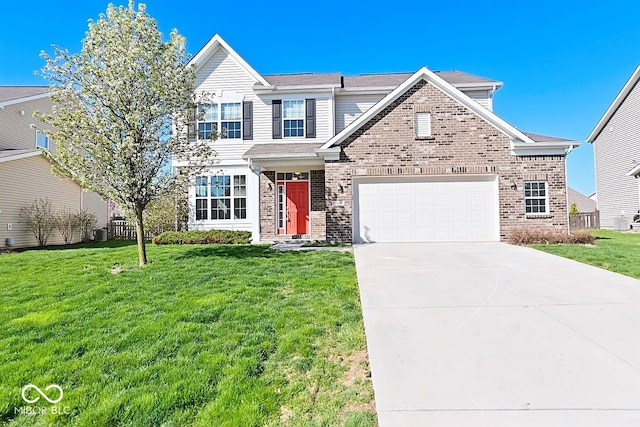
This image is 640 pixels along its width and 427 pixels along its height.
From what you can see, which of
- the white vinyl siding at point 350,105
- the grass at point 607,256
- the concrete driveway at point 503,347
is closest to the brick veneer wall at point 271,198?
the white vinyl siding at point 350,105

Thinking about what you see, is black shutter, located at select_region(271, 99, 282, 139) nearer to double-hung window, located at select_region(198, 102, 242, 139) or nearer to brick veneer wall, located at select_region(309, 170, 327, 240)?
double-hung window, located at select_region(198, 102, 242, 139)

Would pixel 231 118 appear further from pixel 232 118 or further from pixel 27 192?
pixel 27 192

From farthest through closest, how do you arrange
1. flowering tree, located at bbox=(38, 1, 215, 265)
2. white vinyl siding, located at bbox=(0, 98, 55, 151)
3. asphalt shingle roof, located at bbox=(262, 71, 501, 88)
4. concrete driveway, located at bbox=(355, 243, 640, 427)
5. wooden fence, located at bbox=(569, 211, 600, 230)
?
wooden fence, located at bbox=(569, 211, 600, 230)
white vinyl siding, located at bbox=(0, 98, 55, 151)
asphalt shingle roof, located at bbox=(262, 71, 501, 88)
flowering tree, located at bbox=(38, 1, 215, 265)
concrete driveway, located at bbox=(355, 243, 640, 427)

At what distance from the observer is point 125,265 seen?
877 cm

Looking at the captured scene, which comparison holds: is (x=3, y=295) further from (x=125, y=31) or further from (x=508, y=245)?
(x=508, y=245)

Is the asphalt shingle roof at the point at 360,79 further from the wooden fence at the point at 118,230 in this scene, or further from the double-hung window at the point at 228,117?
the wooden fence at the point at 118,230

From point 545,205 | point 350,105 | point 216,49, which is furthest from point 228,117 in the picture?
point 545,205

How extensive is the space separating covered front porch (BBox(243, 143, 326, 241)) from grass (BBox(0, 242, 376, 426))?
748cm

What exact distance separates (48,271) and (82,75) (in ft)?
15.1

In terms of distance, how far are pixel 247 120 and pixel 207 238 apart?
18.3ft

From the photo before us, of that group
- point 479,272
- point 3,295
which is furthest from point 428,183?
point 3,295

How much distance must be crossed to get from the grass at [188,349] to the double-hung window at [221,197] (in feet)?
26.3

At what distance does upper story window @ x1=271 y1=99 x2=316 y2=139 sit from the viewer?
51.0 feet

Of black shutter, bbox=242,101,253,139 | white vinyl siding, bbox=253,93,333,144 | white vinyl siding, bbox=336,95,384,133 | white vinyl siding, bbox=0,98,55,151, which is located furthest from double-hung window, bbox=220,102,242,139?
white vinyl siding, bbox=0,98,55,151
